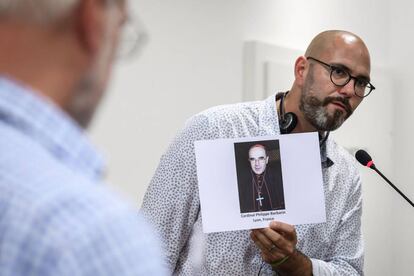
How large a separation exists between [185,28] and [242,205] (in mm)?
1104

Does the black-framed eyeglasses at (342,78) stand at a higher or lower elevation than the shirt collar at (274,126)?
higher

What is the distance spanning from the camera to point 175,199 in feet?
5.46

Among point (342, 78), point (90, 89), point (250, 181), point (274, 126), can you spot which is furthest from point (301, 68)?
point (90, 89)

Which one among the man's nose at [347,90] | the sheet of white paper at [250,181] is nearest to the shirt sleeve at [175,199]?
the sheet of white paper at [250,181]

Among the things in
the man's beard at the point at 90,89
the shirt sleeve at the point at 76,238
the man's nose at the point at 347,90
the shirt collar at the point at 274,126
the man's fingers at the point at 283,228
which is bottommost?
the man's fingers at the point at 283,228

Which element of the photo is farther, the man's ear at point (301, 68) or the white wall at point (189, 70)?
the white wall at point (189, 70)

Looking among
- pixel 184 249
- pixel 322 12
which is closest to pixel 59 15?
pixel 184 249

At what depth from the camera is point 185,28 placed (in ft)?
8.15

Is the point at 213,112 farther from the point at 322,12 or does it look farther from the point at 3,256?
the point at 322,12

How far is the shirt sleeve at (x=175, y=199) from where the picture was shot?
5.46ft

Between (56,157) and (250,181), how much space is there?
112 centimetres

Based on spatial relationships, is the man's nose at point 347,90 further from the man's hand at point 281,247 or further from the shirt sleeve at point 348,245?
the man's hand at point 281,247

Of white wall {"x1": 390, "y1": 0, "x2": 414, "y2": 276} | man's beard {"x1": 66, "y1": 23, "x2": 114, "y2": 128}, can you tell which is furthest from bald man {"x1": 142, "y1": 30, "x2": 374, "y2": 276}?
white wall {"x1": 390, "y1": 0, "x2": 414, "y2": 276}

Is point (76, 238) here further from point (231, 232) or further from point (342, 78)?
point (342, 78)
